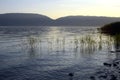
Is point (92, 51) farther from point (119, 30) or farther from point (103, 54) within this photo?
point (119, 30)

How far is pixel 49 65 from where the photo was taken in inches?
998

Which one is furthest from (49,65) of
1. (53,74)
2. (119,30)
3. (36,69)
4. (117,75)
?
(119,30)

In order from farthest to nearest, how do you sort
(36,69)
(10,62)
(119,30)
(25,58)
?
(119,30)
(25,58)
(10,62)
(36,69)

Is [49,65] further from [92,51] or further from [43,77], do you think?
[92,51]

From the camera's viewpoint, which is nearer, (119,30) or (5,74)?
(5,74)

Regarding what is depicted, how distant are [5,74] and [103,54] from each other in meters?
15.7

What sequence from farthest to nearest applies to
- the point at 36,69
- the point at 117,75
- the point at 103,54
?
the point at 103,54 → the point at 36,69 → the point at 117,75

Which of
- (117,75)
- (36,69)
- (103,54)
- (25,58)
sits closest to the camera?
(117,75)

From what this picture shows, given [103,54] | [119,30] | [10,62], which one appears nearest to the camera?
[10,62]

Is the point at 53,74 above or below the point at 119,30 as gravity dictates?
below

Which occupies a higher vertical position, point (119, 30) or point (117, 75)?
point (119, 30)

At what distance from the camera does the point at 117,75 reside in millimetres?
19641

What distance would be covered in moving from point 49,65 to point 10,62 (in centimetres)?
468

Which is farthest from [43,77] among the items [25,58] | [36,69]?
[25,58]
